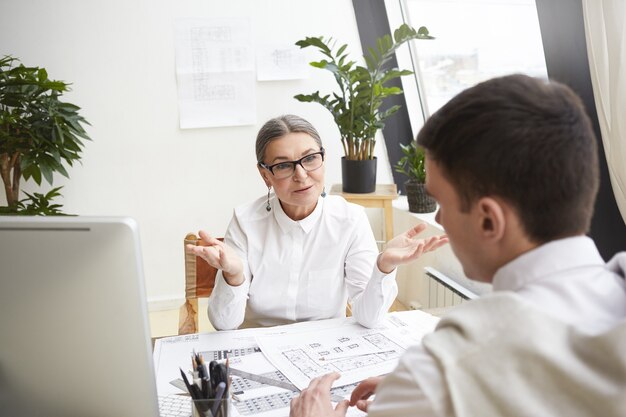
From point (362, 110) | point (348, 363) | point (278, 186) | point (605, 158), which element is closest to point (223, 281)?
point (278, 186)

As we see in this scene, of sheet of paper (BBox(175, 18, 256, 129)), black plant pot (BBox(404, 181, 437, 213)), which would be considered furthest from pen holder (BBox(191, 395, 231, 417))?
sheet of paper (BBox(175, 18, 256, 129))

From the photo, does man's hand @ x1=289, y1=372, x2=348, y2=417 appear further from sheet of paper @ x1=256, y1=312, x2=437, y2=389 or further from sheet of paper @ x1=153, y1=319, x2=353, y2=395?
sheet of paper @ x1=153, y1=319, x2=353, y2=395

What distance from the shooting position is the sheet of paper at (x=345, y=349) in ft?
4.44

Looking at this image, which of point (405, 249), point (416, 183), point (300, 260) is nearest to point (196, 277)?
point (300, 260)

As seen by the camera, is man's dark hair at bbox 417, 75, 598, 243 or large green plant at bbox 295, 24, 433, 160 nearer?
man's dark hair at bbox 417, 75, 598, 243

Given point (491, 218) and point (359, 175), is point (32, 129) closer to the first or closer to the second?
point (359, 175)

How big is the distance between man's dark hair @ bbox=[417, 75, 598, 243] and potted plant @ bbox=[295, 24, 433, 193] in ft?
7.36

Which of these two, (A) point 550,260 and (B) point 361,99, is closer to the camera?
(A) point 550,260

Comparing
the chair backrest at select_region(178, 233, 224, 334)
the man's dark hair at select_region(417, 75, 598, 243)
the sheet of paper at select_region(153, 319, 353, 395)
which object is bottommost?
the sheet of paper at select_region(153, 319, 353, 395)

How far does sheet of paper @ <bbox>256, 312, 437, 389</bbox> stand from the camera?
1.35 metres

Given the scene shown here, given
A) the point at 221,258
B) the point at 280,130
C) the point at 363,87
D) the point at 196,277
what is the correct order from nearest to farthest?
1. the point at 221,258
2. the point at 280,130
3. the point at 196,277
4. the point at 363,87

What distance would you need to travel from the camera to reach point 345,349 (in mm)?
1485

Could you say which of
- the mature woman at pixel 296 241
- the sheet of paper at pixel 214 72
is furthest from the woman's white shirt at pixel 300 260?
the sheet of paper at pixel 214 72

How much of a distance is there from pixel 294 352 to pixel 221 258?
35 cm
